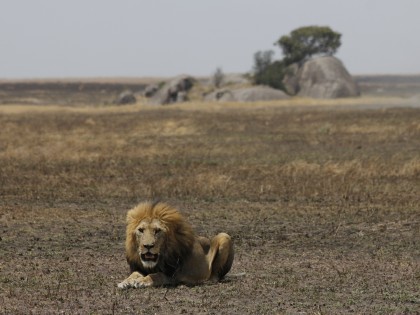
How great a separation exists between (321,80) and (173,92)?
1314 centimetres

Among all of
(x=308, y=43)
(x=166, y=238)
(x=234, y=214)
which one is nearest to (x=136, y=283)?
(x=166, y=238)

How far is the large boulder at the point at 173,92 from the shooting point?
75812 millimetres

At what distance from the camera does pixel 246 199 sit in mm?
19625

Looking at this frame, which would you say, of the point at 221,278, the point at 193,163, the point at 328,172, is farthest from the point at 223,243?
the point at 193,163

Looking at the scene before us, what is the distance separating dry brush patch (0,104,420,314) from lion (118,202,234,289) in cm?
20

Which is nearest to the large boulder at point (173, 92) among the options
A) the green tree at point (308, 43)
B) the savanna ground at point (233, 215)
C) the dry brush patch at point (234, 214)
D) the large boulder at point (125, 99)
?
the large boulder at point (125, 99)

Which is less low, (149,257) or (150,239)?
(150,239)

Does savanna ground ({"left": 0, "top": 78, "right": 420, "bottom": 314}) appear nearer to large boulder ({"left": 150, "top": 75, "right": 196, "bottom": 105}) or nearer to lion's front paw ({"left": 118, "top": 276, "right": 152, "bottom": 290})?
lion's front paw ({"left": 118, "top": 276, "right": 152, "bottom": 290})

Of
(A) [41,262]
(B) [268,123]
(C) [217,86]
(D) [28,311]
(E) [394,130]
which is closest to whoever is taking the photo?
(D) [28,311]

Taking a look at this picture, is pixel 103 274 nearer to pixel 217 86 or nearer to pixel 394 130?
pixel 394 130

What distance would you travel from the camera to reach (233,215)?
17.4m

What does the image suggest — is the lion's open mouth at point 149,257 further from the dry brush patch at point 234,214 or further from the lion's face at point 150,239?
the dry brush patch at point 234,214

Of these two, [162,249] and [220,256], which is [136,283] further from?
[220,256]

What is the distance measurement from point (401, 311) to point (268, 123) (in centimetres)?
3689
